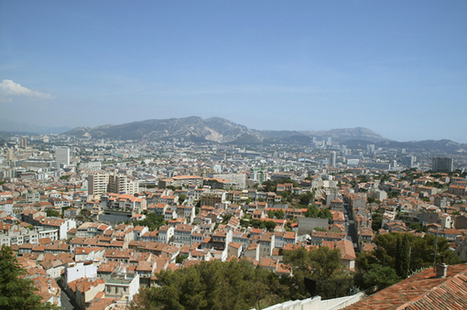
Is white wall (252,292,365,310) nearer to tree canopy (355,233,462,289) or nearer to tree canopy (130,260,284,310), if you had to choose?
tree canopy (355,233,462,289)

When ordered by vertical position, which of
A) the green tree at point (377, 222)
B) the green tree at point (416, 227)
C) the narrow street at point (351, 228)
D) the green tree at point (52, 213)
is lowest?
the narrow street at point (351, 228)

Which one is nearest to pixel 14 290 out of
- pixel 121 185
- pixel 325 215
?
pixel 325 215

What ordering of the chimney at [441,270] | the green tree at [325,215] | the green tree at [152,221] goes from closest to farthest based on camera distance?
the chimney at [441,270], the green tree at [152,221], the green tree at [325,215]

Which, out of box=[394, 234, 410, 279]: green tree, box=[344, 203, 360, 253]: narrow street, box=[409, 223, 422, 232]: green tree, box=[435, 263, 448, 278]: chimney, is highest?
box=[435, 263, 448, 278]: chimney

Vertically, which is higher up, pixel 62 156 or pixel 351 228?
pixel 62 156

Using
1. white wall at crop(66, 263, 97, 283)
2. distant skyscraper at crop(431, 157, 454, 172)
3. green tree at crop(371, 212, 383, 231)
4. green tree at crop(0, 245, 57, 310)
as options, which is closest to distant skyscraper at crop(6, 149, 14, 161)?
white wall at crop(66, 263, 97, 283)

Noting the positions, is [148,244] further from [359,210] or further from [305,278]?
[359,210]

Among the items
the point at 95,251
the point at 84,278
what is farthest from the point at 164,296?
the point at 95,251

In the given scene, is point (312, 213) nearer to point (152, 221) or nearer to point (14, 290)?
point (152, 221)

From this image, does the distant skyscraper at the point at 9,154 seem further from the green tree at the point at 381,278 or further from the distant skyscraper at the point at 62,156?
the green tree at the point at 381,278

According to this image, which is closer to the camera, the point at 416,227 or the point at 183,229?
the point at 183,229

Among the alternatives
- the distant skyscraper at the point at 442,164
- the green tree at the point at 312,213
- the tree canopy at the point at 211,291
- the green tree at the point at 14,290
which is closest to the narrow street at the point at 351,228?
the green tree at the point at 312,213

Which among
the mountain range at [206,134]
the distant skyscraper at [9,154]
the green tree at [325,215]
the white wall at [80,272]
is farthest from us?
the mountain range at [206,134]
